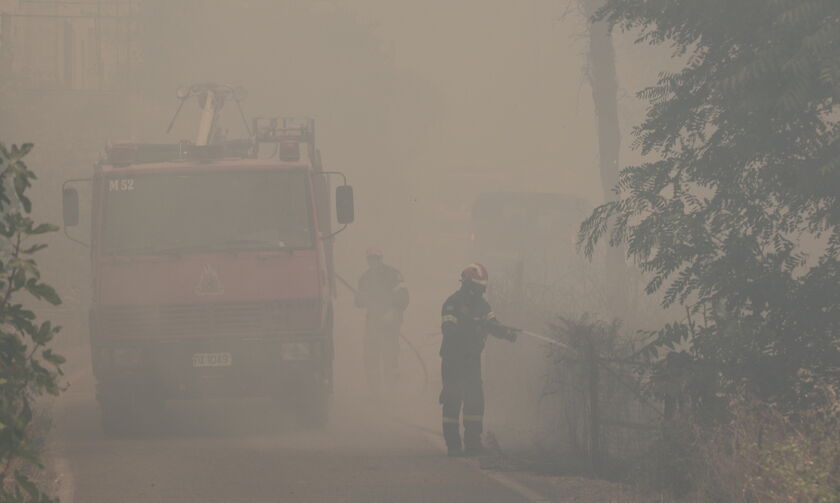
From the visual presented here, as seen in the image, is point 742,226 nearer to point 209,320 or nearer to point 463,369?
point 463,369

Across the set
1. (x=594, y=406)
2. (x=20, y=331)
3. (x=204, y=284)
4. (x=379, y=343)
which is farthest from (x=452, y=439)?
(x=20, y=331)

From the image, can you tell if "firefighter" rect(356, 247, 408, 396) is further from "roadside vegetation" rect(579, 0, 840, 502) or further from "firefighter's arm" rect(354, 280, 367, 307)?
"roadside vegetation" rect(579, 0, 840, 502)

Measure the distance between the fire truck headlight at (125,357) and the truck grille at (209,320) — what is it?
168mm

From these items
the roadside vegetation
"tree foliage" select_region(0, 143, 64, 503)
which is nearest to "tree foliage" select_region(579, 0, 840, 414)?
the roadside vegetation

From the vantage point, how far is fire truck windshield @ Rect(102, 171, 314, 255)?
44.4 feet

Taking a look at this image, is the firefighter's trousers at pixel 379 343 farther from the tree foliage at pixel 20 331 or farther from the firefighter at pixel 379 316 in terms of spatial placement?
the tree foliage at pixel 20 331

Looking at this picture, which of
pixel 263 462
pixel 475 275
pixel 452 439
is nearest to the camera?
pixel 263 462

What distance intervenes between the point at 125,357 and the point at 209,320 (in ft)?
3.02

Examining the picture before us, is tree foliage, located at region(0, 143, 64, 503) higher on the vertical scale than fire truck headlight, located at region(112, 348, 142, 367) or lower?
higher

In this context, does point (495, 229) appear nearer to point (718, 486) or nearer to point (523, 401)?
point (523, 401)

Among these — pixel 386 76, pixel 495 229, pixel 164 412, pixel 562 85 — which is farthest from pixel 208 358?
pixel 562 85

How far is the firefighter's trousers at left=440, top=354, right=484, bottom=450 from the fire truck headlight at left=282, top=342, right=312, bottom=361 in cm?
190

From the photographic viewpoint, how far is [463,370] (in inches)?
472

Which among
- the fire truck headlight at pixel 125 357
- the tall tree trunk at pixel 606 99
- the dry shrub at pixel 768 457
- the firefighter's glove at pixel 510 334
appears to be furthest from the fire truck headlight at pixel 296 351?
the tall tree trunk at pixel 606 99
